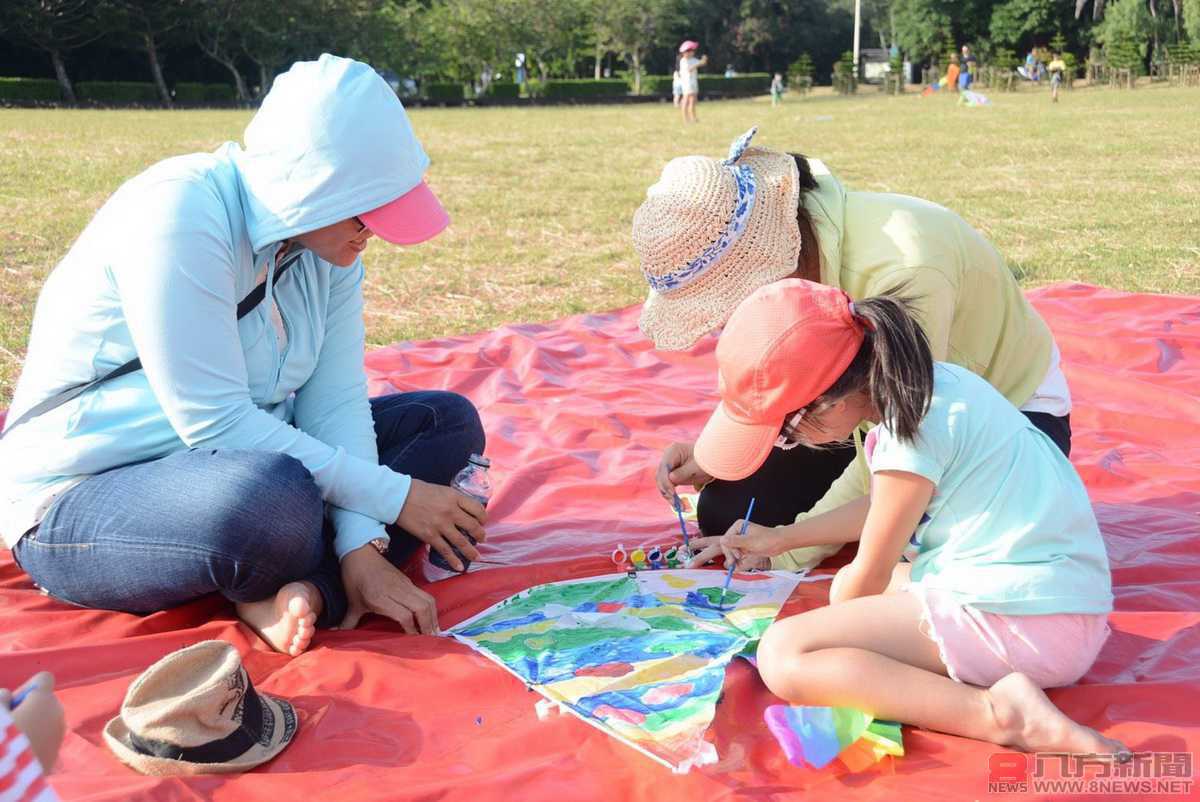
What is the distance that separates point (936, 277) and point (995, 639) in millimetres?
770

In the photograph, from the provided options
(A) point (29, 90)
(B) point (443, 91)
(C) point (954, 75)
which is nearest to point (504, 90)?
(B) point (443, 91)

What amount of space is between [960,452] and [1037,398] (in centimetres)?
73

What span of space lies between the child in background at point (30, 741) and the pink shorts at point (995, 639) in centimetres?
145

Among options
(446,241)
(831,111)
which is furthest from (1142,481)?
(831,111)

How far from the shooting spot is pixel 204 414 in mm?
2463

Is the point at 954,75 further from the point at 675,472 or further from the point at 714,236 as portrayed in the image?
the point at 714,236

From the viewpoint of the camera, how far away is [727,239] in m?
2.48

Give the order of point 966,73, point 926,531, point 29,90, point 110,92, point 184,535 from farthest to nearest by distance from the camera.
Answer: point 966,73
point 110,92
point 29,90
point 184,535
point 926,531

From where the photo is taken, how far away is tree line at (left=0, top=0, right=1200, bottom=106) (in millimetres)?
34062

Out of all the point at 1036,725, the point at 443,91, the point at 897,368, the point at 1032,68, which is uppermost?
the point at 897,368

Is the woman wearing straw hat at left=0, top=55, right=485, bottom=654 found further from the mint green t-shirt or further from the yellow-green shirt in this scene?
the mint green t-shirt

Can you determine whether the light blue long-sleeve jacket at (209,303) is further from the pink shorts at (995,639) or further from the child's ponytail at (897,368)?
the pink shorts at (995,639)

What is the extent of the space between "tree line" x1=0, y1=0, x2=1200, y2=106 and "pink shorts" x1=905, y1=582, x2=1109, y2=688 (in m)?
34.1

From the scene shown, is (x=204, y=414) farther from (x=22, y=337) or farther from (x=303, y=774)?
(x=22, y=337)
